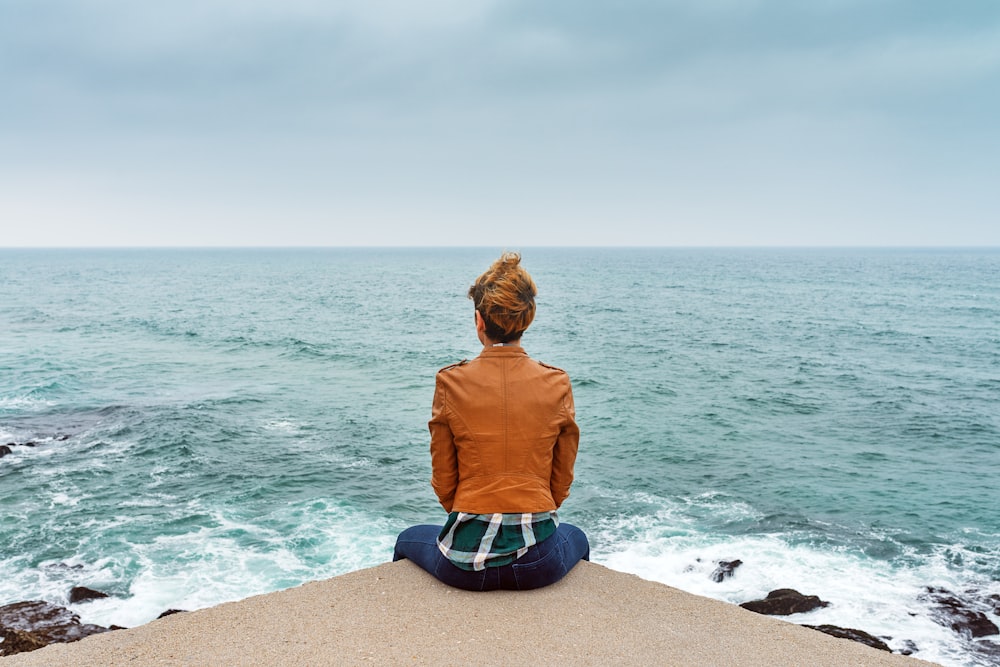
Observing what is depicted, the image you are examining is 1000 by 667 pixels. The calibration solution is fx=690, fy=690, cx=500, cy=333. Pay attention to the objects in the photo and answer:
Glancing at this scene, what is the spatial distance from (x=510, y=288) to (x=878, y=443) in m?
22.4

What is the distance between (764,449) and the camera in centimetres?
2241

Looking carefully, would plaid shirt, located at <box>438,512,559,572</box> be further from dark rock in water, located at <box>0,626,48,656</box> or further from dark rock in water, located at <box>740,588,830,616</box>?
dark rock in water, located at <box>740,588,830,616</box>

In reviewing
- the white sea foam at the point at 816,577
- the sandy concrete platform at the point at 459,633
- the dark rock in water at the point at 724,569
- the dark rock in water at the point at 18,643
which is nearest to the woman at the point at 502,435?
the sandy concrete platform at the point at 459,633

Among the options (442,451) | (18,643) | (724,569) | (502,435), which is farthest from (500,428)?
(724,569)

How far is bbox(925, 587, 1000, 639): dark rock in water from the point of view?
11719mm

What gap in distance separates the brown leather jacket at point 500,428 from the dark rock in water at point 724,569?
10359 mm

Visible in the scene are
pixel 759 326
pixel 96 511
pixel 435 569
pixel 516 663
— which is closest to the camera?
pixel 516 663

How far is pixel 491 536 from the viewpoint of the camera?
4949 mm

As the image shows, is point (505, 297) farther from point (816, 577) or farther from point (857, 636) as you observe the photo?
point (816, 577)

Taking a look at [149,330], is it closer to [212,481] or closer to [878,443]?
[212,481]

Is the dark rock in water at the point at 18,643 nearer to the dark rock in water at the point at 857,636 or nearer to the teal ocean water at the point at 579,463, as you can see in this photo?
the teal ocean water at the point at 579,463

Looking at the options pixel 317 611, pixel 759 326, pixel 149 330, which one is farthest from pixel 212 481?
pixel 759 326

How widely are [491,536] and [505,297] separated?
67.8 inches

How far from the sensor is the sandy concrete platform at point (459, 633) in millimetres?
4672
